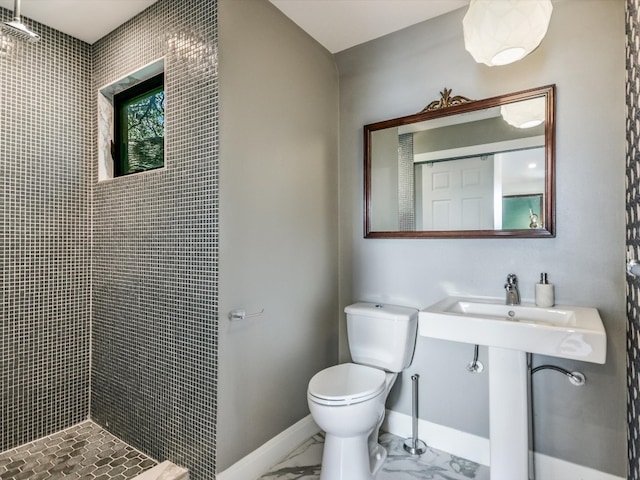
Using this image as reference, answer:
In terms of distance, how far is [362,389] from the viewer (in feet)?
5.50

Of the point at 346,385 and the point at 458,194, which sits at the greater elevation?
the point at 458,194

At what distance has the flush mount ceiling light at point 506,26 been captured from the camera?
1351mm

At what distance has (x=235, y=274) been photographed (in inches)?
66.3

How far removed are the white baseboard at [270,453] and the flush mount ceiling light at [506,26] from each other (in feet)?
7.10

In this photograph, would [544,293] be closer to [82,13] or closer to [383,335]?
[383,335]

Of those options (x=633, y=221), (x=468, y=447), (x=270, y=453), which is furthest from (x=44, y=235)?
(x=633, y=221)

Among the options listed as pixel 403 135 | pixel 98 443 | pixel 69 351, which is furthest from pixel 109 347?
pixel 403 135

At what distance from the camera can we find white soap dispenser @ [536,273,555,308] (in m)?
1.65

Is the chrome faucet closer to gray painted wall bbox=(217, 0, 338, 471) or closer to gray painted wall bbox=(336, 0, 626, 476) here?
gray painted wall bbox=(336, 0, 626, 476)

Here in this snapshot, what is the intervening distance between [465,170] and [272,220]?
1.11 metres

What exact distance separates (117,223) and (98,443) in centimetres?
130

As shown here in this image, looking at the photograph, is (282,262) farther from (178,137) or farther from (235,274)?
(178,137)

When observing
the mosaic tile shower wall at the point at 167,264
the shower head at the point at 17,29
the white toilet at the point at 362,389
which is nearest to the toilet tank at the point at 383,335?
the white toilet at the point at 362,389

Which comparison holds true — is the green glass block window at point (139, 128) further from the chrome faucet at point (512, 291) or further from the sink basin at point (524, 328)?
the chrome faucet at point (512, 291)
